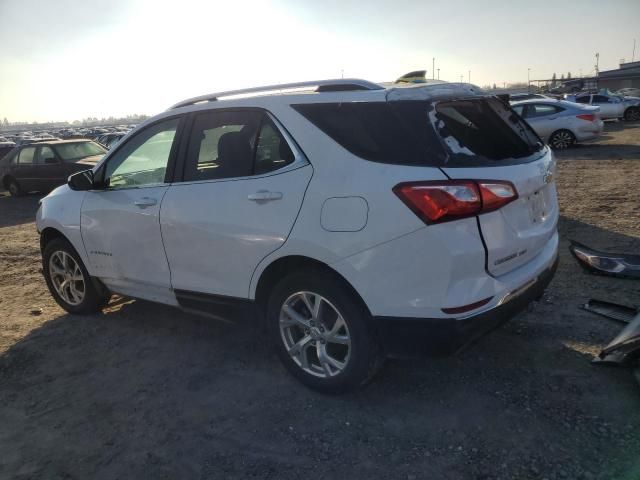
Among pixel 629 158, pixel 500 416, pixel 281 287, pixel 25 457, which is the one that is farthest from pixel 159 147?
pixel 629 158

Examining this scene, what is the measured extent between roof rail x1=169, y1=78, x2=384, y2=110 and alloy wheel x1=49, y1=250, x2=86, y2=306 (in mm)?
1877

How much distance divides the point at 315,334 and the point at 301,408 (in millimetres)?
461

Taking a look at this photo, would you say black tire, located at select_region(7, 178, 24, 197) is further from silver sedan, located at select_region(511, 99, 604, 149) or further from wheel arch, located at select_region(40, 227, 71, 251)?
silver sedan, located at select_region(511, 99, 604, 149)

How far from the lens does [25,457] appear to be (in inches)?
112

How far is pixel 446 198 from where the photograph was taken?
2.48 m

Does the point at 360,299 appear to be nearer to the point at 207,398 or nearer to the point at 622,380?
the point at 207,398

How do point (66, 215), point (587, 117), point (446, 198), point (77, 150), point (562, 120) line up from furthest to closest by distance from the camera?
point (562, 120)
point (587, 117)
point (77, 150)
point (66, 215)
point (446, 198)

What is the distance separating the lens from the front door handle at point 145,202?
3721 mm

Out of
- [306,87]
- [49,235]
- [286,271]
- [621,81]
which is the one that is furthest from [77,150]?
[621,81]

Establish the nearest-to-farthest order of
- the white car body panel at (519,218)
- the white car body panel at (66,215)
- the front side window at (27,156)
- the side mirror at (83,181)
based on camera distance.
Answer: the white car body panel at (519,218)
the side mirror at (83,181)
the white car body panel at (66,215)
the front side window at (27,156)

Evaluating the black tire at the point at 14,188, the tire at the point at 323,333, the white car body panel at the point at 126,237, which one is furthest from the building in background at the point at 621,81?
the tire at the point at 323,333

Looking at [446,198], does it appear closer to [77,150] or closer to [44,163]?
[77,150]

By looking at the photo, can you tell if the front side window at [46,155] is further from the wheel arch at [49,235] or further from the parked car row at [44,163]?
the wheel arch at [49,235]

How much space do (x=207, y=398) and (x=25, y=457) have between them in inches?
40.9
